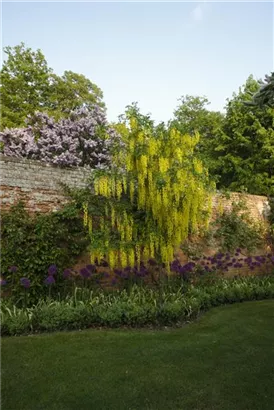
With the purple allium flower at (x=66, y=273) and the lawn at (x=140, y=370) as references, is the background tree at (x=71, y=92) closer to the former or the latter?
the purple allium flower at (x=66, y=273)

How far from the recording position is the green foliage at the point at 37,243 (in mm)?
4945

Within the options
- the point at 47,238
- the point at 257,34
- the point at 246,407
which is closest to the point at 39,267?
the point at 47,238

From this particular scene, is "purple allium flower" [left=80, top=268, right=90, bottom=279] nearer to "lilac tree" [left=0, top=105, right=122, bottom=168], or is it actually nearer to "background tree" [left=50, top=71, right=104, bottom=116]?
"lilac tree" [left=0, top=105, right=122, bottom=168]

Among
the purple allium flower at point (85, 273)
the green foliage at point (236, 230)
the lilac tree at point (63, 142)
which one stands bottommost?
the purple allium flower at point (85, 273)

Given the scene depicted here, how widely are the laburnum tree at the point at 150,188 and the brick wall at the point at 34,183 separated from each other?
0.73m

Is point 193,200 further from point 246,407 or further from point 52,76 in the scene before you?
point 52,76

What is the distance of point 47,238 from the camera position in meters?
5.32

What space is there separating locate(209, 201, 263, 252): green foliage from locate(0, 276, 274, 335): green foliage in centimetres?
256

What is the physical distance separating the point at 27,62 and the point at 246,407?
16.4 m

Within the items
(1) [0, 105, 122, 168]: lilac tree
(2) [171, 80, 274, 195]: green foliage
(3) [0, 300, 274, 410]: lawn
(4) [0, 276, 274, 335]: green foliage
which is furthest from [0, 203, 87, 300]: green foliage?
(2) [171, 80, 274, 195]: green foliage

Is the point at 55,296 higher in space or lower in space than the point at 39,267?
lower

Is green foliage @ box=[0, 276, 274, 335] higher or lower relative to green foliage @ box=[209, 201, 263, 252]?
lower

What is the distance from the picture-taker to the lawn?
2.54 meters

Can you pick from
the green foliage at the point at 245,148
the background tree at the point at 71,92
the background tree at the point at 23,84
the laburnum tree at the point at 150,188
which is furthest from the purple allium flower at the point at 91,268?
the background tree at the point at 71,92
